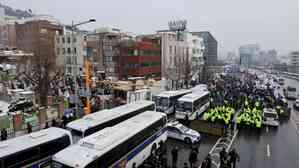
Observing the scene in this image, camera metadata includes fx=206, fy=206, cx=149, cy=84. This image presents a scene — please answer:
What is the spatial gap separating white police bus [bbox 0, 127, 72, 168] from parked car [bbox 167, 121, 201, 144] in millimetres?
8609

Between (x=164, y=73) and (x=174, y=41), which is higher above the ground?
(x=174, y=41)

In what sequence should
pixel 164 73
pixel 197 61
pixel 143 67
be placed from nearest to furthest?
pixel 143 67
pixel 164 73
pixel 197 61

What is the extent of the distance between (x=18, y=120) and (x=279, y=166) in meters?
19.8

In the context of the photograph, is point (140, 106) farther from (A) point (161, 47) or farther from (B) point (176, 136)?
(A) point (161, 47)

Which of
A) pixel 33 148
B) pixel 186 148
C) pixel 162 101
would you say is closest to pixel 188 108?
pixel 162 101

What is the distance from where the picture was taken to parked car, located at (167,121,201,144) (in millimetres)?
16377

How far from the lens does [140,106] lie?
19.3 meters

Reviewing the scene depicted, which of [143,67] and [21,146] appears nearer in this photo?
[21,146]

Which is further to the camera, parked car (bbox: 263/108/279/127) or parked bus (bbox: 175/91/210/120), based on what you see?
parked bus (bbox: 175/91/210/120)

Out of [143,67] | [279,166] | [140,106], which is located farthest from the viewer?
[143,67]

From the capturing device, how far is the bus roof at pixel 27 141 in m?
9.30

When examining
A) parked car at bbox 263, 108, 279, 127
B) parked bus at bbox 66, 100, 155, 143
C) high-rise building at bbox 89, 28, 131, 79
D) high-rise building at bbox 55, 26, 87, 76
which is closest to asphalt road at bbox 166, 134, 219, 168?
parked bus at bbox 66, 100, 155, 143

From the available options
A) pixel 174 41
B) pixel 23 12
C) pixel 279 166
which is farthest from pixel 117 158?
pixel 23 12

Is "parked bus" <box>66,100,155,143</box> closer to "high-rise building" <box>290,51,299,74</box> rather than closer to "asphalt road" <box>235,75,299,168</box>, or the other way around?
"asphalt road" <box>235,75,299,168</box>
